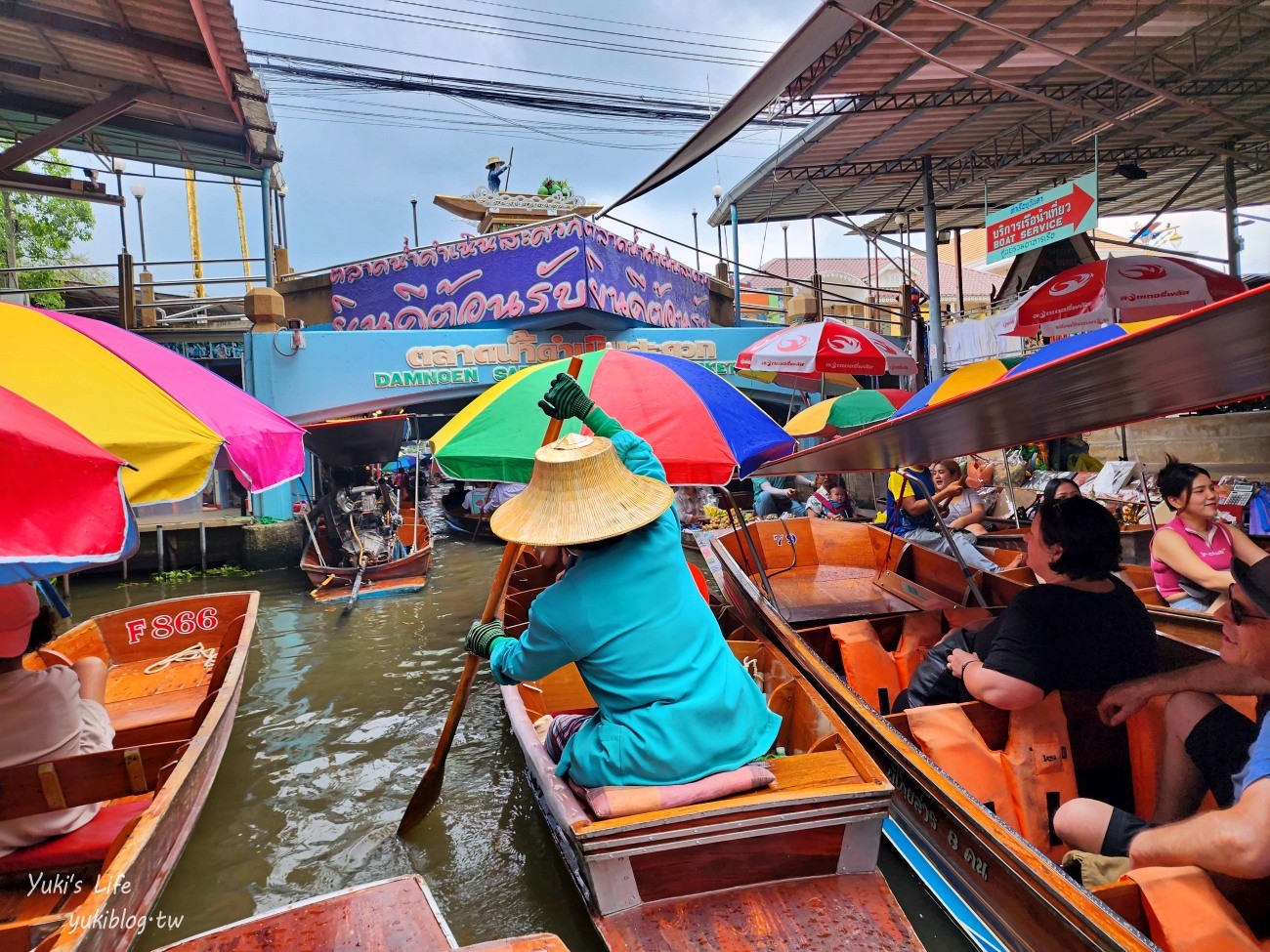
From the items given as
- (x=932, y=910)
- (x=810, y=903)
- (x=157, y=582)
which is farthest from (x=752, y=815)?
(x=157, y=582)

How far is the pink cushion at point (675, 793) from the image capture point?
8.48 feet

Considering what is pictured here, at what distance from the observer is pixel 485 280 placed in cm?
1349

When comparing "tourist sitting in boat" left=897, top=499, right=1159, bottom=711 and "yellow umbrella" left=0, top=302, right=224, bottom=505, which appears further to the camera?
"tourist sitting in boat" left=897, top=499, right=1159, bottom=711

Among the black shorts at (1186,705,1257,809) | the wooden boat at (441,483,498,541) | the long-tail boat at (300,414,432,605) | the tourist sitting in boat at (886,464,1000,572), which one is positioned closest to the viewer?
the black shorts at (1186,705,1257,809)

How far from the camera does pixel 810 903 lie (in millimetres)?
2617

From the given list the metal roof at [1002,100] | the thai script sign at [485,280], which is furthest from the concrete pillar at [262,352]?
the metal roof at [1002,100]

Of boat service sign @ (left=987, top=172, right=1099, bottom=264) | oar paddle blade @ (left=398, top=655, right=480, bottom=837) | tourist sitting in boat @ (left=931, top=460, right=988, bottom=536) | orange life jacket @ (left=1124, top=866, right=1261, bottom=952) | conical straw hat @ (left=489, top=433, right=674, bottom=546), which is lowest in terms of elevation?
oar paddle blade @ (left=398, top=655, right=480, bottom=837)

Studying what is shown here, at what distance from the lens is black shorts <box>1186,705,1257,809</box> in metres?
2.20

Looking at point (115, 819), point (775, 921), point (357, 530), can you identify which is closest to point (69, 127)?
point (357, 530)

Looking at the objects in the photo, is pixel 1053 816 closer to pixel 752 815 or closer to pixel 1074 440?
pixel 752 815

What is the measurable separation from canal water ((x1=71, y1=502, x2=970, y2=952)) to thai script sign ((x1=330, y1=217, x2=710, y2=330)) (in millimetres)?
6840

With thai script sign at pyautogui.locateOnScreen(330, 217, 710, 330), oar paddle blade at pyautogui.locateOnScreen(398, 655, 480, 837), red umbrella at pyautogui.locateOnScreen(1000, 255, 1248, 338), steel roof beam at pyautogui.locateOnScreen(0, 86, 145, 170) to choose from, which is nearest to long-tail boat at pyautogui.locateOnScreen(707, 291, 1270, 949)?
oar paddle blade at pyautogui.locateOnScreen(398, 655, 480, 837)

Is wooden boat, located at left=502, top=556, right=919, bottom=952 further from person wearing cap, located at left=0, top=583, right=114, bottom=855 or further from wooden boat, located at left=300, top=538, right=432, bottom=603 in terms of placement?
wooden boat, located at left=300, top=538, right=432, bottom=603

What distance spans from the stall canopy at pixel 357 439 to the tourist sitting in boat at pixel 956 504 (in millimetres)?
7045
